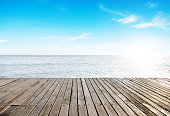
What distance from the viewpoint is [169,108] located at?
98.1 inches

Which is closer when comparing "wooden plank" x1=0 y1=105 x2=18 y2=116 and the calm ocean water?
"wooden plank" x1=0 y1=105 x2=18 y2=116

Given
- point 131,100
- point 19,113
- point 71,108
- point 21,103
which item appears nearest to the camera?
point 19,113

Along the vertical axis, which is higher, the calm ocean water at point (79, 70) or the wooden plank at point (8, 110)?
the wooden plank at point (8, 110)

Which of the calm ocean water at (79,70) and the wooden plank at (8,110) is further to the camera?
the calm ocean water at (79,70)

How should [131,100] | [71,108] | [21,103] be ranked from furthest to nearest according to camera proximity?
1. [131,100]
2. [21,103]
3. [71,108]

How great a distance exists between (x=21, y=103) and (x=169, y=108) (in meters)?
3.36

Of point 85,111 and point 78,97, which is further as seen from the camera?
point 78,97

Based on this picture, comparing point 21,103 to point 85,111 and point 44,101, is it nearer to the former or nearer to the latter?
point 44,101

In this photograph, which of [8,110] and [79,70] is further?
[79,70]

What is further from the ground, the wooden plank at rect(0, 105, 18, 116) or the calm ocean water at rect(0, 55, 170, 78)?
the wooden plank at rect(0, 105, 18, 116)

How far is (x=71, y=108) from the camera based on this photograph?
2439 mm

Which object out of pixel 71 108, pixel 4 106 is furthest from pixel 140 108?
pixel 4 106

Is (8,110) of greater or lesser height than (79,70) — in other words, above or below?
above

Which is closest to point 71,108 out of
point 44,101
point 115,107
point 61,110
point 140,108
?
point 61,110
